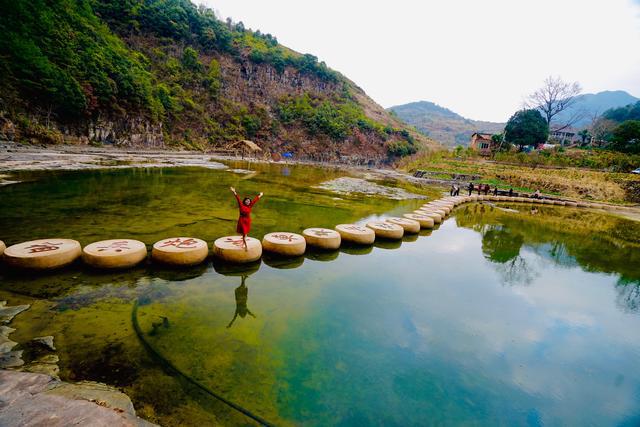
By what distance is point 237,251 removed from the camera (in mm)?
6074

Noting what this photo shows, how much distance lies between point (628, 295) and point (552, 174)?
3061cm

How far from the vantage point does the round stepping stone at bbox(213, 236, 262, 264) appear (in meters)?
6.06

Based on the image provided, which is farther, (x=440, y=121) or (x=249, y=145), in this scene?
(x=440, y=121)

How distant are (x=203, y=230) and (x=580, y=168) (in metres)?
42.5

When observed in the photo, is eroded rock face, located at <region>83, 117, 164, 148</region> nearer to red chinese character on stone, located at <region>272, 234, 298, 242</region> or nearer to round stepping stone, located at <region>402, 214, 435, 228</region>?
red chinese character on stone, located at <region>272, 234, 298, 242</region>

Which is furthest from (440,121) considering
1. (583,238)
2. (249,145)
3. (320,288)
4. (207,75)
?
(320,288)

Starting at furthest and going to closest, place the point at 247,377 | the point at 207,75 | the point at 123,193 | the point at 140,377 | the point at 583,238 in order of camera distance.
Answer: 1. the point at 207,75
2. the point at 583,238
3. the point at 123,193
4. the point at 247,377
5. the point at 140,377

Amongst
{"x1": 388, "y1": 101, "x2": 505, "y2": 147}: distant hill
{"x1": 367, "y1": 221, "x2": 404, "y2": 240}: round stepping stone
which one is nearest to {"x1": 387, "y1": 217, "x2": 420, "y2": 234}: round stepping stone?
{"x1": 367, "y1": 221, "x2": 404, "y2": 240}: round stepping stone

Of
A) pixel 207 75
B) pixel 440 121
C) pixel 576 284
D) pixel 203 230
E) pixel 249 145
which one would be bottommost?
pixel 576 284

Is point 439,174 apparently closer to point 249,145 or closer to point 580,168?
point 580,168

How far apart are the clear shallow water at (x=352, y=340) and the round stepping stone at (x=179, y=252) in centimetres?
24

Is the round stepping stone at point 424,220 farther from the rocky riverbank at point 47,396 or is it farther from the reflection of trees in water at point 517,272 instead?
the rocky riverbank at point 47,396

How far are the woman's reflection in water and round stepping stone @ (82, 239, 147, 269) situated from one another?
2.02 meters

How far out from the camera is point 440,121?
6501 inches
